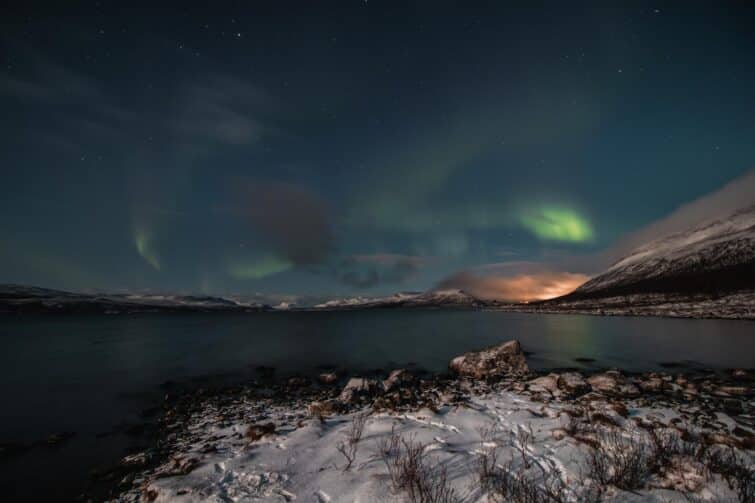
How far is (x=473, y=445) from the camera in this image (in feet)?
25.7

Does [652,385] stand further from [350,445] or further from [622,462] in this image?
[350,445]

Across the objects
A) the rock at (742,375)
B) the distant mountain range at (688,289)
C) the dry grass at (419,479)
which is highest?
the distant mountain range at (688,289)

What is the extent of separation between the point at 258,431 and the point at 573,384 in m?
14.3

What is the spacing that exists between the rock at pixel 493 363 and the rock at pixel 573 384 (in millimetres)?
4448

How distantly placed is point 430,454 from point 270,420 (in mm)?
7502

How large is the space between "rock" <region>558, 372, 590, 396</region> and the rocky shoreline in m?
0.09

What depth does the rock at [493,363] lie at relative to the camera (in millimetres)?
19625

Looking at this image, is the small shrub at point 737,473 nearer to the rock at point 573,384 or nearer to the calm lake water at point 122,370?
the rock at point 573,384

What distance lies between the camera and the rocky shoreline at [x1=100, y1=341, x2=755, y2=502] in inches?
219

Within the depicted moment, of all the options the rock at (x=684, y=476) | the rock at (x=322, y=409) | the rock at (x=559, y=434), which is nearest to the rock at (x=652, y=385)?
the rock at (x=559, y=434)

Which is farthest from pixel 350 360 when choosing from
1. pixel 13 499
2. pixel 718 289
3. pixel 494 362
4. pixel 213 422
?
pixel 718 289

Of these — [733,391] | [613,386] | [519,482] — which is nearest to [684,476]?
[519,482]

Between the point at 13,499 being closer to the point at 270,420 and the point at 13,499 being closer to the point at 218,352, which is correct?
the point at 270,420

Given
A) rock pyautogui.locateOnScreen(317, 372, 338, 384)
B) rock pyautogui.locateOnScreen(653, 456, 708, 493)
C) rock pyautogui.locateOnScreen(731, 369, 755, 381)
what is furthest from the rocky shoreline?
rock pyautogui.locateOnScreen(731, 369, 755, 381)
